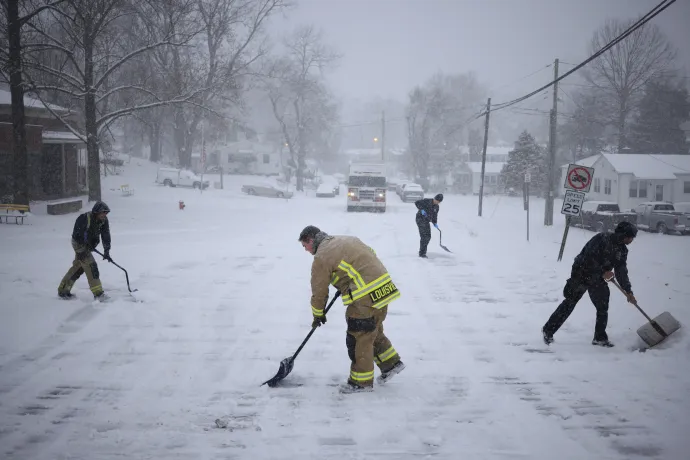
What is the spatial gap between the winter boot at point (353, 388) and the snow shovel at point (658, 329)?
11.7 ft

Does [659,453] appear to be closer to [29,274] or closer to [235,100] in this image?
[29,274]

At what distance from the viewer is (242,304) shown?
873 cm

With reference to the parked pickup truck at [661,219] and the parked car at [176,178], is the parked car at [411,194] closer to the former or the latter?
the parked car at [176,178]

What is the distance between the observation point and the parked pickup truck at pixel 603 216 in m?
23.7

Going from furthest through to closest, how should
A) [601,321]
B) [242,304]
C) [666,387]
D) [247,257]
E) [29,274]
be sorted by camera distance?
[247,257] → [29,274] → [242,304] → [601,321] → [666,387]

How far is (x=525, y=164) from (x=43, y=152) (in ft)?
131

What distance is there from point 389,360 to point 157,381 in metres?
2.61

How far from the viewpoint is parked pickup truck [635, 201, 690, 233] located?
77.9 feet

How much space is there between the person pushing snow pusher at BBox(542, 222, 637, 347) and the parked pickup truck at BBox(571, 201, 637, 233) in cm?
1857

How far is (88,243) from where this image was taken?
26.2ft

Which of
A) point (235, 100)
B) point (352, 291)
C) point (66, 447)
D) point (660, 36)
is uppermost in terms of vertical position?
point (660, 36)

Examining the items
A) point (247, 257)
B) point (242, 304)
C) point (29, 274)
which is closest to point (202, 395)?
point (242, 304)

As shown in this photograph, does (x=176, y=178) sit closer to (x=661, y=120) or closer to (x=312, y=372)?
(x=312, y=372)

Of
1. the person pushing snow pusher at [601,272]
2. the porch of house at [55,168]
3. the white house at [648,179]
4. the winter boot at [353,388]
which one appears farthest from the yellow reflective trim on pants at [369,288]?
the white house at [648,179]
